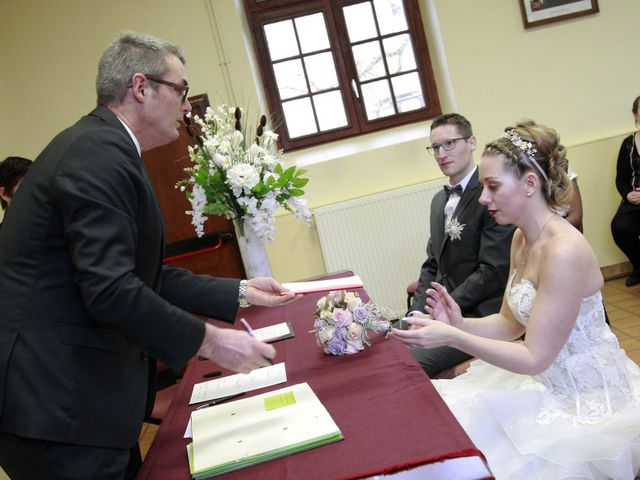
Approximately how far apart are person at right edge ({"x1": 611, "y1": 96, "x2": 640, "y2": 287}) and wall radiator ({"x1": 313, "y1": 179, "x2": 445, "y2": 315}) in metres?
1.41

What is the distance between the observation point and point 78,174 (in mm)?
1327

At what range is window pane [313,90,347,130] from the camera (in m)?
5.33

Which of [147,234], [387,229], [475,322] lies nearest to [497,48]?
[387,229]

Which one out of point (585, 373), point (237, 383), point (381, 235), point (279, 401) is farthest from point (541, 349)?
point (381, 235)

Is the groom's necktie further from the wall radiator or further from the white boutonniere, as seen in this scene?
the wall radiator

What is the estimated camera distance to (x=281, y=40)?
5.24m

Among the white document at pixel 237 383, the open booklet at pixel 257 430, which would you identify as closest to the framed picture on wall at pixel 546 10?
the white document at pixel 237 383

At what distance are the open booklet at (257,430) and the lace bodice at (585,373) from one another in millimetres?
749

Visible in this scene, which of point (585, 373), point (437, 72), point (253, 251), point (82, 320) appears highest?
point (437, 72)

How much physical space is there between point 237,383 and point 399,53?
161 inches

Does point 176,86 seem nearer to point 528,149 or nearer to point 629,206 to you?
point 528,149

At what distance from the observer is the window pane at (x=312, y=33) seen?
524 cm

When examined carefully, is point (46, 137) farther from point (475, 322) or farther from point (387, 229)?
point (475, 322)

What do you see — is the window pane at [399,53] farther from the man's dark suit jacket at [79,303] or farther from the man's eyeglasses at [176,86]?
the man's dark suit jacket at [79,303]
